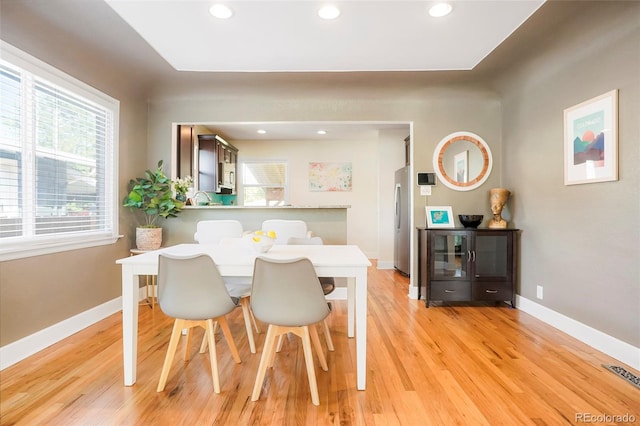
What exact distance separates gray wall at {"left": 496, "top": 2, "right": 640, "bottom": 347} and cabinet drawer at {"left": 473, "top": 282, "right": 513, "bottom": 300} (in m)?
0.17

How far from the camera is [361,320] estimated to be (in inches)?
68.7

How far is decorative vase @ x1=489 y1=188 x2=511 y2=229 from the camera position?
11.2 ft

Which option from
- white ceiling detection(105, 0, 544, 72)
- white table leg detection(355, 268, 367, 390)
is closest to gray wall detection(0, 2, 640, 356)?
white ceiling detection(105, 0, 544, 72)

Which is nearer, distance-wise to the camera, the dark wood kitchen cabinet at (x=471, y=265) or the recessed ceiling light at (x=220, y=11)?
the recessed ceiling light at (x=220, y=11)

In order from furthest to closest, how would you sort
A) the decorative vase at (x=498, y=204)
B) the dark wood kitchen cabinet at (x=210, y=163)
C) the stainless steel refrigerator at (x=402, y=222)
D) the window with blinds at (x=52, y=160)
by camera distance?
1. the dark wood kitchen cabinet at (x=210, y=163)
2. the stainless steel refrigerator at (x=402, y=222)
3. the decorative vase at (x=498, y=204)
4. the window with blinds at (x=52, y=160)

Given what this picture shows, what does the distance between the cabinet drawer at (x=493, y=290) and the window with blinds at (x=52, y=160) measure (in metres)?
3.86

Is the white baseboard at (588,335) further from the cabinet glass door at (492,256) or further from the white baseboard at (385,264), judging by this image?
the white baseboard at (385,264)

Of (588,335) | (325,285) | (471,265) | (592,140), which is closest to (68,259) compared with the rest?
(325,285)

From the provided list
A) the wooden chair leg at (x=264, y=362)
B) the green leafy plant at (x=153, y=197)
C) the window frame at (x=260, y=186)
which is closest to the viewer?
the wooden chair leg at (x=264, y=362)

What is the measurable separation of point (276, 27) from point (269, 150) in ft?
13.7

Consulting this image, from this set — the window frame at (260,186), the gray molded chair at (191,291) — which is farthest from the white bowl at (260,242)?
the window frame at (260,186)

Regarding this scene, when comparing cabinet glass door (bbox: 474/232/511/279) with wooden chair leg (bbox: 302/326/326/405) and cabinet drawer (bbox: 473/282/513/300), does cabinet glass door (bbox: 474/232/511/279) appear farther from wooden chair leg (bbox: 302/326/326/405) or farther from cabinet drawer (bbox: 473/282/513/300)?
wooden chair leg (bbox: 302/326/326/405)

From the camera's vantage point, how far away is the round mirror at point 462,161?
3.68 meters

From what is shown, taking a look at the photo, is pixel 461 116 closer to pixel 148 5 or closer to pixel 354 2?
pixel 354 2
